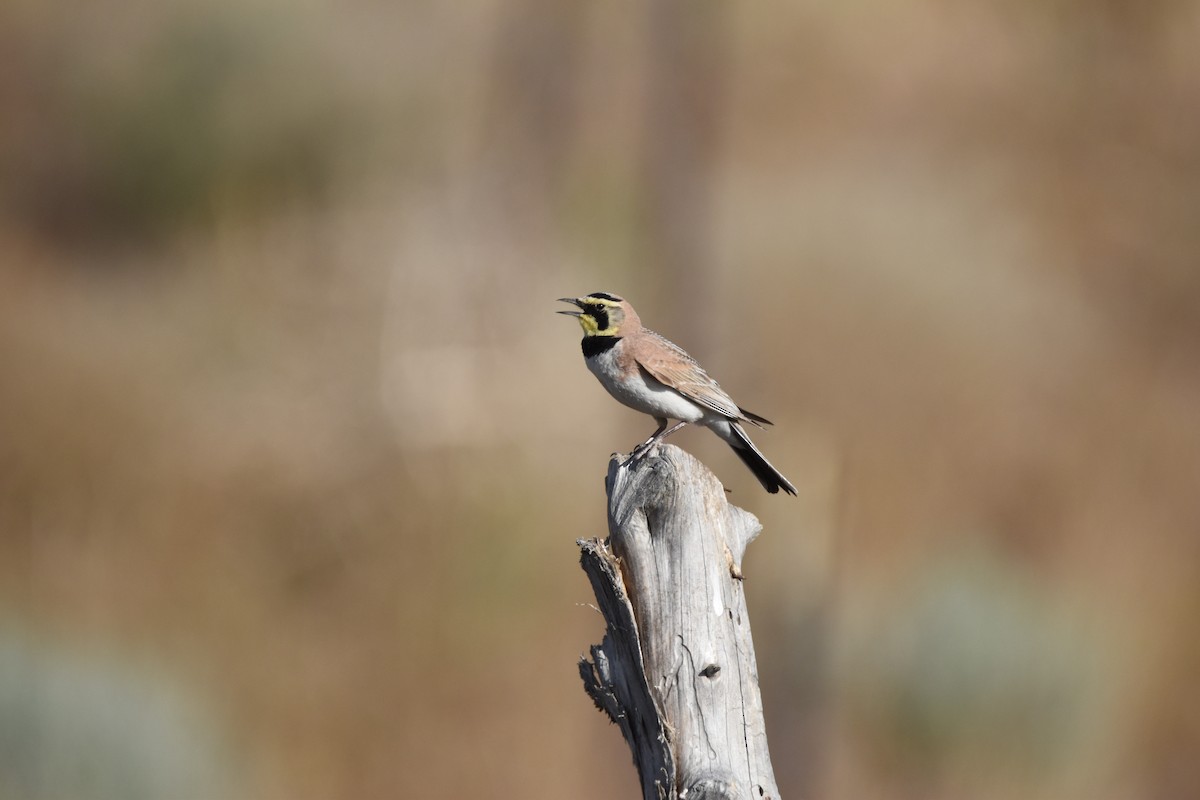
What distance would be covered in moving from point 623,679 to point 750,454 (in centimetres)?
199

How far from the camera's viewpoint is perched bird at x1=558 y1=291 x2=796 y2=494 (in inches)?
199

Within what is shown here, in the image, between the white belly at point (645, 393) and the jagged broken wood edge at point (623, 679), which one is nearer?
the jagged broken wood edge at point (623, 679)

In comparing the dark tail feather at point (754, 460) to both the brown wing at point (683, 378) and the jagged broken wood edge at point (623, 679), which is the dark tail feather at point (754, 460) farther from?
the jagged broken wood edge at point (623, 679)

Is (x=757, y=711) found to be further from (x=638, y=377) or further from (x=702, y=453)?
(x=702, y=453)

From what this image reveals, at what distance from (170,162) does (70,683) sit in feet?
13.9

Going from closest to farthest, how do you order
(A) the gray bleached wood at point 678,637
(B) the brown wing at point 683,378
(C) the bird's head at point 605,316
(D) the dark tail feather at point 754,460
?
(A) the gray bleached wood at point 678,637
(B) the brown wing at point 683,378
(D) the dark tail feather at point 754,460
(C) the bird's head at point 605,316

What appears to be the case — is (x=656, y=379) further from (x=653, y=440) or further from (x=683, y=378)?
(x=653, y=440)

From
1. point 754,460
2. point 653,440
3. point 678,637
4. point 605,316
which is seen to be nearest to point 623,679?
point 678,637

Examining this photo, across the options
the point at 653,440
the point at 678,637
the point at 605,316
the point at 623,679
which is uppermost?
the point at 605,316

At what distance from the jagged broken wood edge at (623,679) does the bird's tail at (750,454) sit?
174 cm

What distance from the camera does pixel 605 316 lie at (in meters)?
5.31

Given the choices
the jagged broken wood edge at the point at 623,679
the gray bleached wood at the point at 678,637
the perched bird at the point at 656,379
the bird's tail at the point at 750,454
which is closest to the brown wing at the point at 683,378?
the perched bird at the point at 656,379

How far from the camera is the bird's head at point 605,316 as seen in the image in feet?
17.4

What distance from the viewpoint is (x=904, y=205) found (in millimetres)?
9750
